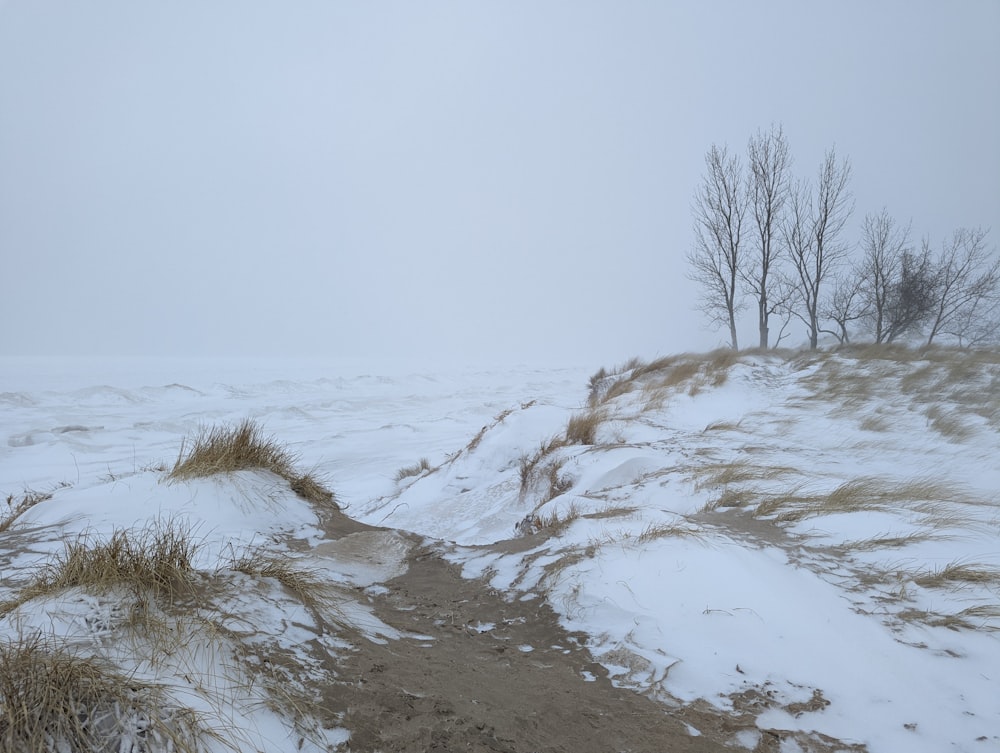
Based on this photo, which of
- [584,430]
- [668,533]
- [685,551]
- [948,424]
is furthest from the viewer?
[584,430]

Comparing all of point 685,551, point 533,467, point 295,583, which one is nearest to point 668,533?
point 685,551

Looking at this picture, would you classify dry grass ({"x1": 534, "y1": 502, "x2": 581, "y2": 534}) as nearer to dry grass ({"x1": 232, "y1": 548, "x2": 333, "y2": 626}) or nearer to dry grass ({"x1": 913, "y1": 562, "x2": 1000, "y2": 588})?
dry grass ({"x1": 232, "y1": 548, "x2": 333, "y2": 626})

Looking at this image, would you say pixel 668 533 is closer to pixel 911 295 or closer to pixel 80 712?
pixel 80 712

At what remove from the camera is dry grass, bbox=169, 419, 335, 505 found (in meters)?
4.73

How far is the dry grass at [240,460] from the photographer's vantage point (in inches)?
186

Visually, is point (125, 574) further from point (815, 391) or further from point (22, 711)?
point (815, 391)

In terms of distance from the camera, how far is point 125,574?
7.55ft

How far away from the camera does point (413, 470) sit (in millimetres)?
11008

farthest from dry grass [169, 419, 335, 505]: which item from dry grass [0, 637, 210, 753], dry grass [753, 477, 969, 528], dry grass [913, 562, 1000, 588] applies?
dry grass [913, 562, 1000, 588]

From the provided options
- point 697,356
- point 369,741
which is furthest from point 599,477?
point 697,356

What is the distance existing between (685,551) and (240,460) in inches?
161

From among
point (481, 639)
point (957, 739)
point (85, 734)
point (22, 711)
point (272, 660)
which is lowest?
point (481, 639)

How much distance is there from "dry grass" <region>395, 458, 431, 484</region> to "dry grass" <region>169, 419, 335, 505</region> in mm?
5023

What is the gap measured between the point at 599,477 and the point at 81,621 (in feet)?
17.0
